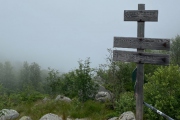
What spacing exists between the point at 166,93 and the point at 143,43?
17.9 ft

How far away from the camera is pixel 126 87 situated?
57.7ft

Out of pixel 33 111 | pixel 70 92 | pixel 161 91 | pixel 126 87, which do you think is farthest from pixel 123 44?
pixel 70 92

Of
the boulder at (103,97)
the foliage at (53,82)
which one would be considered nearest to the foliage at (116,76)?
the boulder at (103,97)

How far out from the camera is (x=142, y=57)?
7688 mm

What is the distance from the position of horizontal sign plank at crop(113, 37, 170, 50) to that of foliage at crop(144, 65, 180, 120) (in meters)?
4.97

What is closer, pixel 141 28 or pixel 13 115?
pixel 141 28

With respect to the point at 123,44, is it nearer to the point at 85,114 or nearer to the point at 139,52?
the point at 139,52

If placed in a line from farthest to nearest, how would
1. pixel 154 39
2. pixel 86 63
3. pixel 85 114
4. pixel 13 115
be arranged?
pixel 86 63 < pixel 13 115 < pixel 85 114 < pixel 154 39

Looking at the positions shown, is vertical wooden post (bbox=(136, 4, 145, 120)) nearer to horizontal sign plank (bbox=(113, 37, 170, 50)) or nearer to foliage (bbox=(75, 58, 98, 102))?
horizontal sign plank (bbox=(113, 37, 170, 50))

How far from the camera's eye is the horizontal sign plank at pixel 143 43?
7.44 meters

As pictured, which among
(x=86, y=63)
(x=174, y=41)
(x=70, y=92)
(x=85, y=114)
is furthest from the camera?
(x=174, y=41)

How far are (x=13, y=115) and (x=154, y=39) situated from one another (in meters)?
9.24

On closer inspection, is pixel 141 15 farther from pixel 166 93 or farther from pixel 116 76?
pixel 116 76

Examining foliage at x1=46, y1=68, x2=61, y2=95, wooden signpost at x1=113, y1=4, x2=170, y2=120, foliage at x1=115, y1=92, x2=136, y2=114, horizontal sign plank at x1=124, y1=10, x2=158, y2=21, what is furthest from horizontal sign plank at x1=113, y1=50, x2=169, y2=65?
foliage at x1=46, y1=68, x2=61, y2=95
